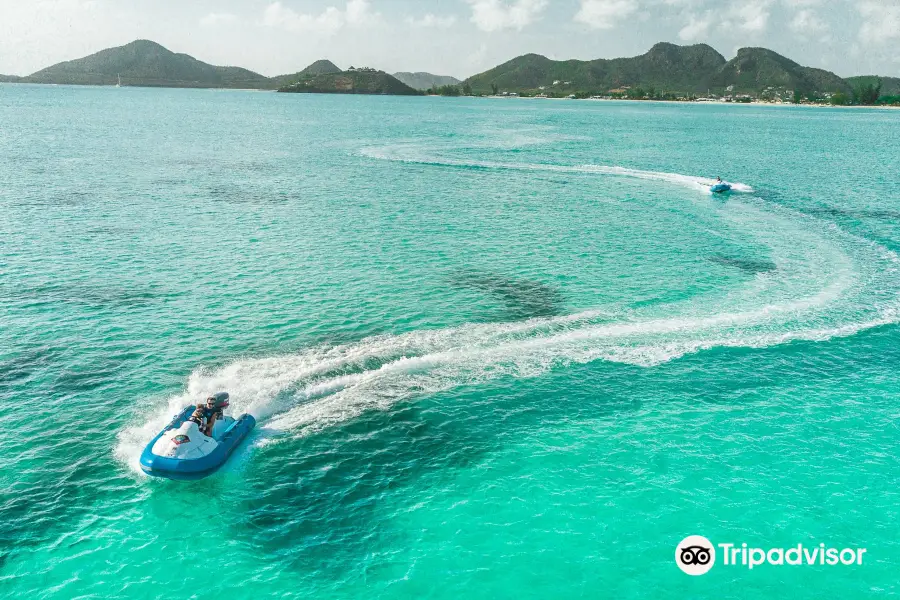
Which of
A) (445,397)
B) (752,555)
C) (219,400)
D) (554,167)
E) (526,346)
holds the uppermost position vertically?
(554,167)

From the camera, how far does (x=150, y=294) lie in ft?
Result: 185

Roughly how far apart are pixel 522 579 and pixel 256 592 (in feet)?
38.0

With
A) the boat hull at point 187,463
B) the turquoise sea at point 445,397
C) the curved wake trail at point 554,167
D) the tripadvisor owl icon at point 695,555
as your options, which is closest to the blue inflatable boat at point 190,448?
the boat hull at point 187,463

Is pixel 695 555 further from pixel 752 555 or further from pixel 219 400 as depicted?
pixel 219 400

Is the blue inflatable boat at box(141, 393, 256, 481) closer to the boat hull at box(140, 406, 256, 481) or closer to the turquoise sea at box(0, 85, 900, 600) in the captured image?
the boat hull at box(140, 406, 256, 481)

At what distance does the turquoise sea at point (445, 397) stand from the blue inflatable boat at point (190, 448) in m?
0.81

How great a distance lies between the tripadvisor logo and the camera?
2894cm

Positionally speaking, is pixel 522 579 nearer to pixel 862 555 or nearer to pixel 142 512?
pixel 862 555

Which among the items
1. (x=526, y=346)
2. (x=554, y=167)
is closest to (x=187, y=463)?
(x=526, y=346)

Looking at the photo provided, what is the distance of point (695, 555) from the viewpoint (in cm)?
2923

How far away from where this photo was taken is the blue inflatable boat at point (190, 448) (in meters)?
32.6

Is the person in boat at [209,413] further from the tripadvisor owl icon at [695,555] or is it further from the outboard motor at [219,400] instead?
the tripadvisor owl icon at [695,555]

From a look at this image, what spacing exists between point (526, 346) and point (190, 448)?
82.9 ft

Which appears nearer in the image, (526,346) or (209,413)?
(209,413)
